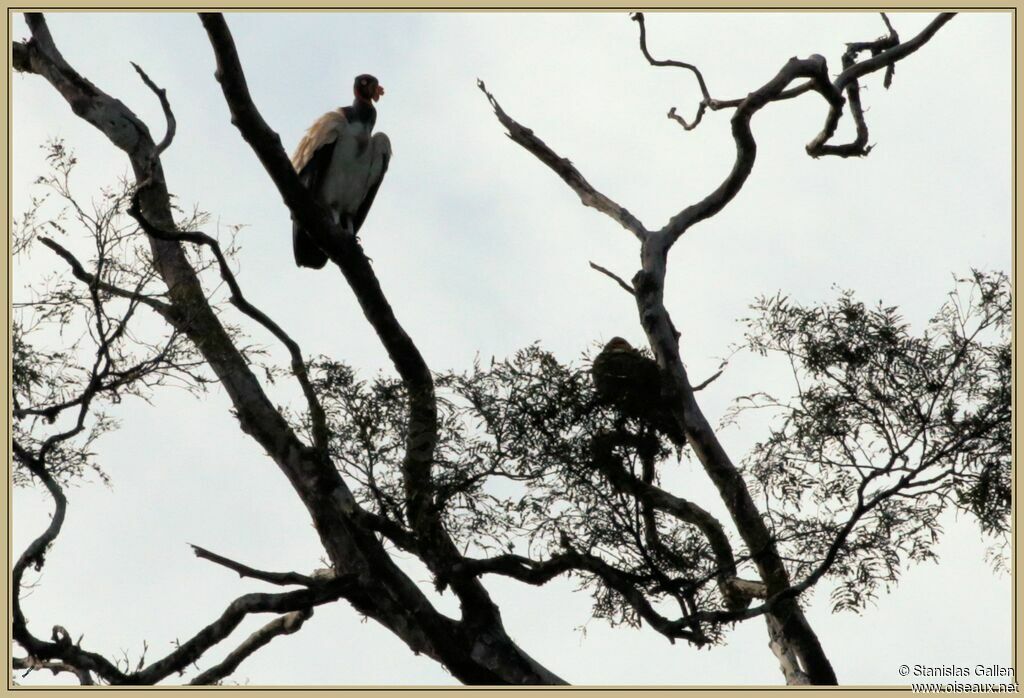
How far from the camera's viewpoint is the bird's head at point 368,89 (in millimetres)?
12812

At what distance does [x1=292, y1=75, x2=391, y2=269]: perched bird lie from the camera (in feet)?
40.1

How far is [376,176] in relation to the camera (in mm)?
12547

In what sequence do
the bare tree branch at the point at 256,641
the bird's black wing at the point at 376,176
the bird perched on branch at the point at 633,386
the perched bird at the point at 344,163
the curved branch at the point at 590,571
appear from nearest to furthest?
the curved branch at the point at 590,571 → the bird perched on branch at the point at 633,386 → the bare tree branch at the point at 256,641 → the perched bird at the point at 344,163 → the bird's black wing at the point at 376,176

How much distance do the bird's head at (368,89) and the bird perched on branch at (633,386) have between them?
4926 millimetres

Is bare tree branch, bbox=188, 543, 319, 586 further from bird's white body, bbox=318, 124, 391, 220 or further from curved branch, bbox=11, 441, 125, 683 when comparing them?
bird's white body, bbox=318, 124, 391, 220

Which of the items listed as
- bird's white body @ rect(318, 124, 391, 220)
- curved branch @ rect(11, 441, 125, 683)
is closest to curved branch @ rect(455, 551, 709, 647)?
curved branch @ rect(11, 441, 125, 683)

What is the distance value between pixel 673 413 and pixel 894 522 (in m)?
1.63

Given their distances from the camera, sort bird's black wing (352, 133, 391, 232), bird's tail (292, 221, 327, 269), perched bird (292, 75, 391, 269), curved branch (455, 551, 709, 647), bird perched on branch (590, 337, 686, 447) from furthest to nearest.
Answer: bird's black wing (352, 133, 391, 232) < perched bird (292, 75, 391, 269) < bird's tail (292, 221, 327, 269) < bird perched on branch (590, 337, 686, 447) < curved branch (455, 551, 709, 647)

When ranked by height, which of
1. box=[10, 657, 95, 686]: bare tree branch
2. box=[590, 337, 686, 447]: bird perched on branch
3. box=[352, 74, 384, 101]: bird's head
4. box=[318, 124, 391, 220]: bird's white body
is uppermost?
box=[352, 74, 384, 101]: bird's head

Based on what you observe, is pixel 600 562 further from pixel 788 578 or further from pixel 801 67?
pixel 801 67

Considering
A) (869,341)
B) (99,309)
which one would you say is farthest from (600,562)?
(99,309)

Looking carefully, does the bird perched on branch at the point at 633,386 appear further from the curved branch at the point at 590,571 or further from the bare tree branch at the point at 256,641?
the bare tree branch at the point at 256,641

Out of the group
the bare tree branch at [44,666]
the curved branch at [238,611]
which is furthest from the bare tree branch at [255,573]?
the bare tree branch at [44,666]

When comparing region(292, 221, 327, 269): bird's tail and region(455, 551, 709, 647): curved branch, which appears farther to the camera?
region(292, 221, 327, 269): bird's tail
